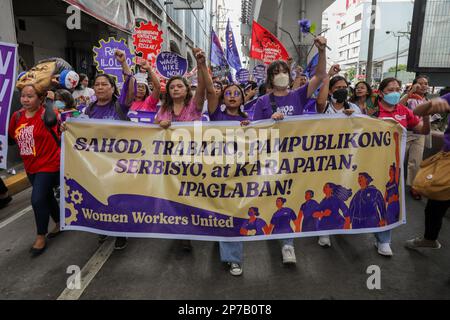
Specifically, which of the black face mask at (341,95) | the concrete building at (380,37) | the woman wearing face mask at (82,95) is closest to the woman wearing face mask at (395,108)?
the black face mask at (341,95)

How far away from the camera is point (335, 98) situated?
406 cm

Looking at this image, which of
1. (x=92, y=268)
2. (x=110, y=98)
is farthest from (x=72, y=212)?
(x=110, y=98)

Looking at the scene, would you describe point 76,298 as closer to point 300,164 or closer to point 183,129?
point 183,129

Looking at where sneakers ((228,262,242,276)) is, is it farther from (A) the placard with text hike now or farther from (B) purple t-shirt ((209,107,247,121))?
(B) purple t-shirt ((209,107,247,121))

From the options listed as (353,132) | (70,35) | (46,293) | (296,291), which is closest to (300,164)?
(353,132)

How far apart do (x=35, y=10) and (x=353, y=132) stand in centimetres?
1029

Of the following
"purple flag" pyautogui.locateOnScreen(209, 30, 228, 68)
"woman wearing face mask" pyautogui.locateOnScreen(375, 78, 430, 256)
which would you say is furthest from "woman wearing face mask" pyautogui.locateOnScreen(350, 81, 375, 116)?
"purple flag" pyautogui.locateOnScreen(209, 30, 228, 68)

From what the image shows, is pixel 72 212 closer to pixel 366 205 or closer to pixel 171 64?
pixel 366 205

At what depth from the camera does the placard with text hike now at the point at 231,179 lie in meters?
3.29

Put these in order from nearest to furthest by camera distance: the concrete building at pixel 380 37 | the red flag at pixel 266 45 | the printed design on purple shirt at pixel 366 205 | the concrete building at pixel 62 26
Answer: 1. the printed design on purple shirt at pixel 366 205
2. the concrete building at pixel 62 26
3. the red flag at pixel 266 45
4. the concrete building at pixel 380 37

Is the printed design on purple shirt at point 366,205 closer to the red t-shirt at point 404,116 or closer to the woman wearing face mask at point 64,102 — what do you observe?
the red t-shirt at point 404,116

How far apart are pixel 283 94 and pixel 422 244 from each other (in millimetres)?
2066

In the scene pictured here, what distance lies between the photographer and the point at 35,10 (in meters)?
10.4

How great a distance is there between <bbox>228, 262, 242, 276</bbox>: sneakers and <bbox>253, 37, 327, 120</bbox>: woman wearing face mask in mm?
1387
